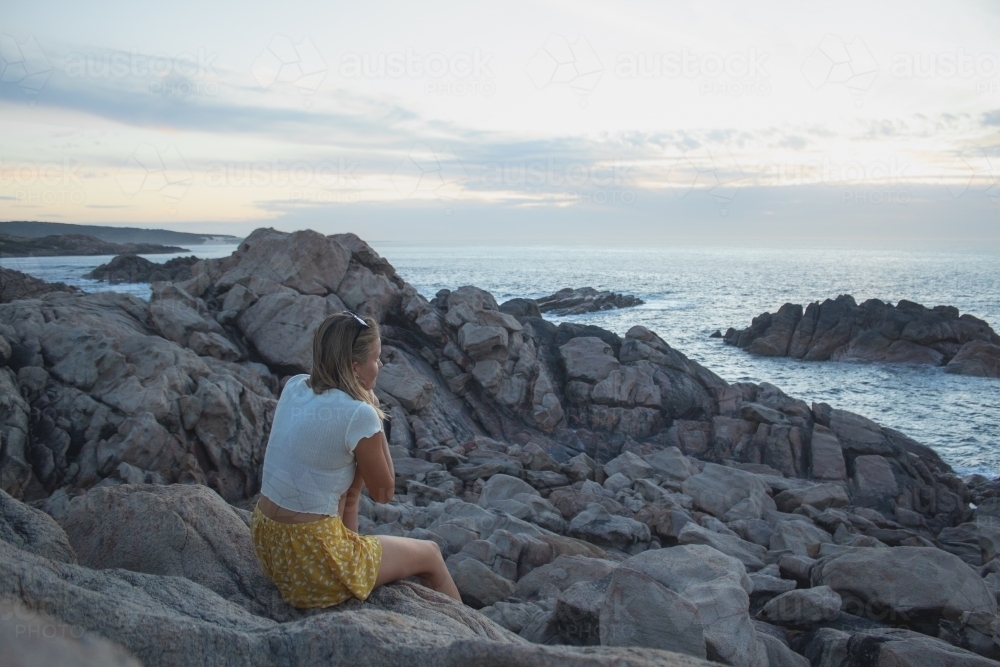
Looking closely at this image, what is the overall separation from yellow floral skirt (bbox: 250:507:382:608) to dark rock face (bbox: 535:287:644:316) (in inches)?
2097

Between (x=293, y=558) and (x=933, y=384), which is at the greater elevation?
(x=293, y=558)

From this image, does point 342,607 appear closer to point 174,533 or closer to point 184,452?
point 174,533

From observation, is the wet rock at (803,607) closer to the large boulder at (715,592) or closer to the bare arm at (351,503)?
the large boulder at (715,592)

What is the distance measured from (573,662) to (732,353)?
41275 mm

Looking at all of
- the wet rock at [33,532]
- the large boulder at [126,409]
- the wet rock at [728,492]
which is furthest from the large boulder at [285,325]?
the wet rock at [33,532]

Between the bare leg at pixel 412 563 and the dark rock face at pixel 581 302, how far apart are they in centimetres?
5274

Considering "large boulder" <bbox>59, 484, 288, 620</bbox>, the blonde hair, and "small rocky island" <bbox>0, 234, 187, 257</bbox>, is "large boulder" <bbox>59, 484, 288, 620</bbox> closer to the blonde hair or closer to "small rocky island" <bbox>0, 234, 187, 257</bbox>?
the blonde hair

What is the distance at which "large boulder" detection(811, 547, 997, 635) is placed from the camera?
23.4 feet

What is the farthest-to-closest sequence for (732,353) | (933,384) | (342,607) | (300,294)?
(732,353)
(933,384)
(300,294)
(342,607)

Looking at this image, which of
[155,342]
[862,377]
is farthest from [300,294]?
[862,377]

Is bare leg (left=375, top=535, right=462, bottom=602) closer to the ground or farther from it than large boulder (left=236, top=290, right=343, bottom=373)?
closer to the ground

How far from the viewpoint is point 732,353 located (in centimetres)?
4222

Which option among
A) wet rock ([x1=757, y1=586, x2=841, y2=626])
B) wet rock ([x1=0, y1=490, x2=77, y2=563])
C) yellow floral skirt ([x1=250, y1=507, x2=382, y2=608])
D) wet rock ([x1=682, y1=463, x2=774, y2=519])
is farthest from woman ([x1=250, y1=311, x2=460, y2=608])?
wet rock ([x1=682, y1=463, x2=774, y2=519])

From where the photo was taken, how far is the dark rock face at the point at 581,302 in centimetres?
6121
